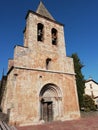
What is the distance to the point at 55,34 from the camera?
1634 centimetres

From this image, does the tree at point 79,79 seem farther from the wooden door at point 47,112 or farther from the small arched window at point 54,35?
the wooden door at point 47,112

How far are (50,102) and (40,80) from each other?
2410 mm

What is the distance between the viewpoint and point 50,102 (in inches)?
518

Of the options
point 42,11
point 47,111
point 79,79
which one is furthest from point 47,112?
point 42,11

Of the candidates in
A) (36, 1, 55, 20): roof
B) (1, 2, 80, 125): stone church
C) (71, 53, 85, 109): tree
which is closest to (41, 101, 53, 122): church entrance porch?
(1, 2, 80, 125): stone church

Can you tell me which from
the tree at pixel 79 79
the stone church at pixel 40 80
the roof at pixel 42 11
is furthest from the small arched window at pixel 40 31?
the tree at pixel 79 79

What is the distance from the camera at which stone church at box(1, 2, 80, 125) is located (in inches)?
442

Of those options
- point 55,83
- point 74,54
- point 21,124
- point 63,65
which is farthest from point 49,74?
point 74,54

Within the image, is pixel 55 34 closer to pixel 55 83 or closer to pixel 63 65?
pixel 63 65

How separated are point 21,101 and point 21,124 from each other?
173 centimetres

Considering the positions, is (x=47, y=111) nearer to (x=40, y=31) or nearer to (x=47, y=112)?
(x=47, y=112)

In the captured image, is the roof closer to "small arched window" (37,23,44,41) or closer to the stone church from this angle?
the stone church

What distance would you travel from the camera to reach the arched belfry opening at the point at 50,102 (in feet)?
40.8

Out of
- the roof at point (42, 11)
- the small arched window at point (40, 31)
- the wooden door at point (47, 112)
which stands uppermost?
the roof at point (42, 11)
